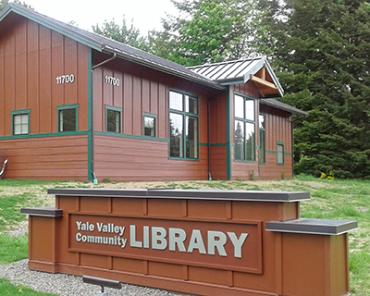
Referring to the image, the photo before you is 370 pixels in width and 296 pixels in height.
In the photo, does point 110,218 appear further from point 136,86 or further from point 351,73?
point 351,73

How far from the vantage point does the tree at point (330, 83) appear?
32.8 m

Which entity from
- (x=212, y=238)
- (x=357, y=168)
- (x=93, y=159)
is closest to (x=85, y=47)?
(x=93, y=159)

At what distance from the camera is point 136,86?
Answer: 1570 centimetres

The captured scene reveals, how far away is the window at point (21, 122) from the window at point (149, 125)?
357cm

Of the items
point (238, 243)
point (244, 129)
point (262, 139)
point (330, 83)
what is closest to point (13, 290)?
point (238, 243)

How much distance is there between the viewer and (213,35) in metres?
38.9

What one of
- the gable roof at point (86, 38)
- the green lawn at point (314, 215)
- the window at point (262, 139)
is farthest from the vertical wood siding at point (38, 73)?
the window at point (262, 139)

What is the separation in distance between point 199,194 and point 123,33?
40982 mm

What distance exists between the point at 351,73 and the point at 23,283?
106 ft

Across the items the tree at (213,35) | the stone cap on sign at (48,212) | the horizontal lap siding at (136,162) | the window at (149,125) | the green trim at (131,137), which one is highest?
the tree at (213,35)

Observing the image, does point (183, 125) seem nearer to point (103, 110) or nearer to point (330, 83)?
point (103, 110)

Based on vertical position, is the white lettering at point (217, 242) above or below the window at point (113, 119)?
below

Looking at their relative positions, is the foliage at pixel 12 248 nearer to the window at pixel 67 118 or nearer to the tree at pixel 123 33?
the window at pixel 67 118

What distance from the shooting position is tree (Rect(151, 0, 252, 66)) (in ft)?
127
